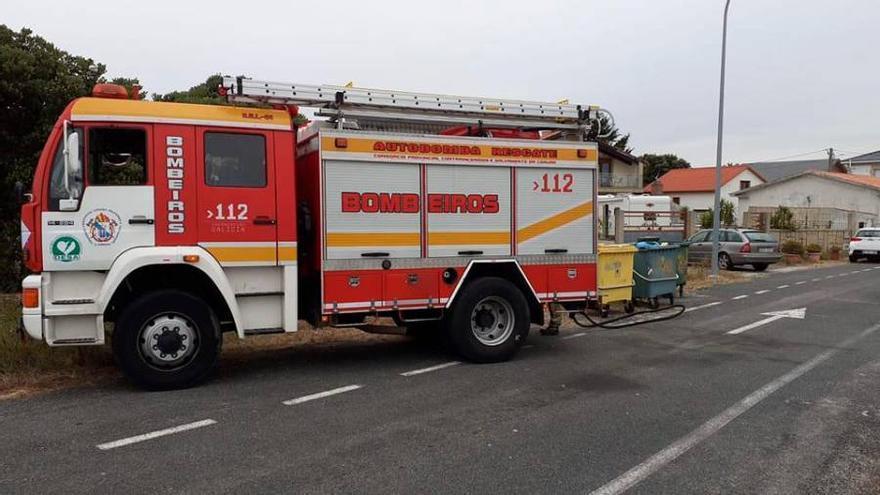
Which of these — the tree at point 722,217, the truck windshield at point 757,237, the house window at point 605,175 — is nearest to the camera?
the truck windshield at point 757,237

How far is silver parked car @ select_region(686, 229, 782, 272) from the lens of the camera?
22516mm

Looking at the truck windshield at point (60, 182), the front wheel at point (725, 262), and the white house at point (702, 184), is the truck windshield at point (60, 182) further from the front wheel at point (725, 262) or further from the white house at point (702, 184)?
the white house at point (702, 184)

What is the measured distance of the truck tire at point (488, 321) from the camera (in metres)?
7.74

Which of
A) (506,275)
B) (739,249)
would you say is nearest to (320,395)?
(506,275)

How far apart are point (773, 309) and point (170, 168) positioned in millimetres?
11126

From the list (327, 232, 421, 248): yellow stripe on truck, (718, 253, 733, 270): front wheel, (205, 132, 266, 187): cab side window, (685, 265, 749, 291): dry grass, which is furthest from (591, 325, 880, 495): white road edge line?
(718, 253, 733, 270): front wheel

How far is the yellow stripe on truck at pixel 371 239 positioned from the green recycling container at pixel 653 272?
5745 millimetres

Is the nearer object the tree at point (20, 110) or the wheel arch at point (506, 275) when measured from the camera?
the wheel arch at point (506, 275)

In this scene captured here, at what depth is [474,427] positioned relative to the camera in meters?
5.44

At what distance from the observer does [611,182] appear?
52875 millimetres

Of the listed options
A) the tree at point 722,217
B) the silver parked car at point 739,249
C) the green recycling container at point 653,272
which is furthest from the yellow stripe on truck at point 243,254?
the tree at point 722,217

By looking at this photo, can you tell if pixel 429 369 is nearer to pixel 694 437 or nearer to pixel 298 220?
pixel 298 220

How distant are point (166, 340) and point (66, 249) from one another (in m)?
1.21

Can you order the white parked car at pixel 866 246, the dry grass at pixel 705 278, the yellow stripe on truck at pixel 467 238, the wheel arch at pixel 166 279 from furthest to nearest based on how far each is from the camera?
the white parked car at pixel 866 246 < the dry grass at pixel 705 278 < the yellow stripe on truck at pixel 467 238 < the wheel arch at pixel 166 279
